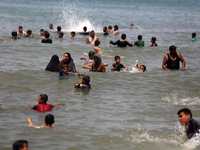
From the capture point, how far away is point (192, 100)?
35.7 ft

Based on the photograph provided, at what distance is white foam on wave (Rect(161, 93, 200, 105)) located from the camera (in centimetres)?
1062

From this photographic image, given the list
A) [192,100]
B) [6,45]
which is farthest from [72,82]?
[6,45]

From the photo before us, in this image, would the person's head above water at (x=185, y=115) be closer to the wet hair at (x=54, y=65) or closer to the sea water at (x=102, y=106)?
A: the sea water at (x=102, y=106)

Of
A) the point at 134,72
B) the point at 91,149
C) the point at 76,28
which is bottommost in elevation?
the point at 91,149

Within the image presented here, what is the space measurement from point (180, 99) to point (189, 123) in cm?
409

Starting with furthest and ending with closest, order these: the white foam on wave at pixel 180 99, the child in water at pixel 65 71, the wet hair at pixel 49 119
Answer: the child in water at pixel 65 71, the white foam on wave at pixel 180 99, the wet hair at pixel 49 119

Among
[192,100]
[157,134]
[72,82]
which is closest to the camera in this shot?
[157,134]

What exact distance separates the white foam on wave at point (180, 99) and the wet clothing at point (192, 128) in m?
3.38

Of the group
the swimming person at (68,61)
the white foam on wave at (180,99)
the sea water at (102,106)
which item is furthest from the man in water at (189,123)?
the swimming person at (68,61)

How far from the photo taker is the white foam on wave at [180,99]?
10.6 m

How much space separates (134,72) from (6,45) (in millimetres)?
9197

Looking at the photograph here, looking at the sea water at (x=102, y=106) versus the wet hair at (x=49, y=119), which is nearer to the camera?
the sea water at (x=102, y=106)

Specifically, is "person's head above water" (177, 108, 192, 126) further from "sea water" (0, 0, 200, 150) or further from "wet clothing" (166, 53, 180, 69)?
"wet clothing" (166, 53, 180, 69)

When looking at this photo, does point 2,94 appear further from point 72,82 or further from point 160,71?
point 160,71
